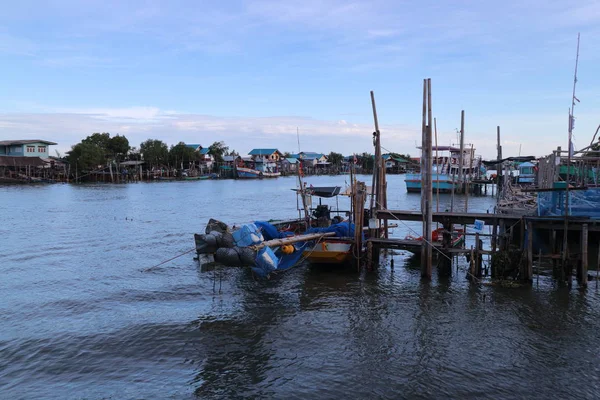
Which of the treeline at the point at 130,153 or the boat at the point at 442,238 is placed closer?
the boat at the point at 442,238

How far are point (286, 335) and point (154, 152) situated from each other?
350ft

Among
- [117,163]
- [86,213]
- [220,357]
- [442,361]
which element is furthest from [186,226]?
[117,163]

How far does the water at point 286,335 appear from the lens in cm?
1006

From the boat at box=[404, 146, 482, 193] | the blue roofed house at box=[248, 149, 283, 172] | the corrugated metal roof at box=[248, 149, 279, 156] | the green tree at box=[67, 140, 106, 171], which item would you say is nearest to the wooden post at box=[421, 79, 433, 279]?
the boat at box=[404, 146, 482, 193]

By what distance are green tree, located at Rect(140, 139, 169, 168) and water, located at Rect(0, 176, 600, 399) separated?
3766 inches

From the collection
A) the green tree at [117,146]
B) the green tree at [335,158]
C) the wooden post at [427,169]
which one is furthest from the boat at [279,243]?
the green tree at [335,158]

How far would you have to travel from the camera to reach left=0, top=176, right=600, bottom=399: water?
1006 cm

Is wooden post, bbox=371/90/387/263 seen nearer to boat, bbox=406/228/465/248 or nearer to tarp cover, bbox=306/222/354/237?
tarp cover, bbox=306/222/354/237

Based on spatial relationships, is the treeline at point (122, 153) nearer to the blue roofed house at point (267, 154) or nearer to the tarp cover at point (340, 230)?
the blue roofed house at point (267, 154)

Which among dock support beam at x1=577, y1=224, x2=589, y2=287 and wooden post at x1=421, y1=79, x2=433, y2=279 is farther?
wooden post at x1=421, y1=79, x2=433, y2=279

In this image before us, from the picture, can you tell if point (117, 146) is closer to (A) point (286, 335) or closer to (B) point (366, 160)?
(B) point (366, 160)

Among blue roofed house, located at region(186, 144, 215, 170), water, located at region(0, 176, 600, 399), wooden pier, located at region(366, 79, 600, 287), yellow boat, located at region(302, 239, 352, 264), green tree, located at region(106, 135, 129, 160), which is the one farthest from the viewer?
blue roofed house, located at region(186, 144, 215, 170)

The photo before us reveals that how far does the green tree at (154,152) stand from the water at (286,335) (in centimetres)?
9566

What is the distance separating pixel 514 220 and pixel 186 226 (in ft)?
78.6
